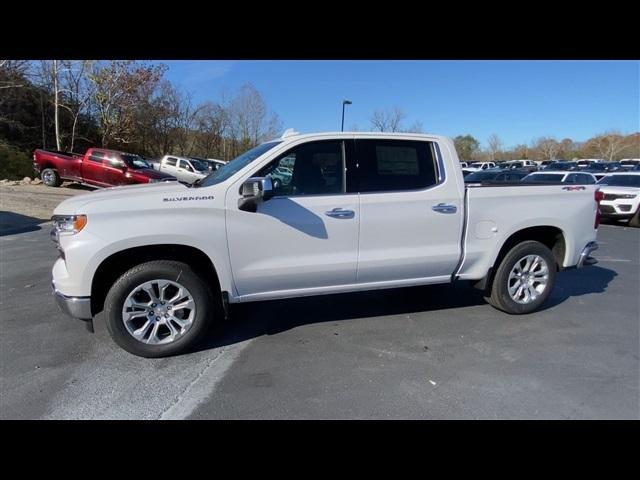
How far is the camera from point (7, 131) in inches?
867

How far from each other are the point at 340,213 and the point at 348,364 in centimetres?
136

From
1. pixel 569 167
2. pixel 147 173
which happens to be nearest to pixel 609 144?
pixel 569 167

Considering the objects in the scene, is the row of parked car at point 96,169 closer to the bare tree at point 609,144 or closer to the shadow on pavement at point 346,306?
the shadow on pavement at point 346,306

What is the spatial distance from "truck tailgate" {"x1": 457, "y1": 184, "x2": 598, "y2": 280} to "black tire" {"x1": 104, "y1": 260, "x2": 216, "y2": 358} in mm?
2678

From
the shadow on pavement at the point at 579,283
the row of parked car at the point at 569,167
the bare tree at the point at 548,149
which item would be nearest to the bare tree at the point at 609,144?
the bare tree at the point at 548,149

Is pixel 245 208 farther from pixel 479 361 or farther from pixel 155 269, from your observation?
pixel 479 361

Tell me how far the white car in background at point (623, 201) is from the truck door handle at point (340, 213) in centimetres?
→ 1175

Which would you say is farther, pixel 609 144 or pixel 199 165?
pixel 609 144

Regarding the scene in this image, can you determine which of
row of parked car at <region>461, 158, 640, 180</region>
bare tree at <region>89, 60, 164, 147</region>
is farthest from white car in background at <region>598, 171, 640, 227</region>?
bare tree at <region>89, 60, 164, 147</region>

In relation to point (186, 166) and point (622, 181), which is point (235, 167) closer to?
point (622, 181)

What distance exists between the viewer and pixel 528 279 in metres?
4.24
